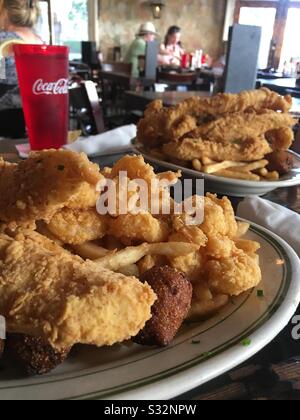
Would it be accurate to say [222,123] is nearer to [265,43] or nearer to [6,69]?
[6,69]

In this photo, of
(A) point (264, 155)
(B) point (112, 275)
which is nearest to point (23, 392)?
(B) point (112, 275)

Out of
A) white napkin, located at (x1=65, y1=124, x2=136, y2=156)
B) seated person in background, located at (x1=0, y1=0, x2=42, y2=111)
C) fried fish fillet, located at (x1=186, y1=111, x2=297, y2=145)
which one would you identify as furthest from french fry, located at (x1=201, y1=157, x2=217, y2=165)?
seated person in background, located at (x1=0, y1=0, x2=42, y2=111)

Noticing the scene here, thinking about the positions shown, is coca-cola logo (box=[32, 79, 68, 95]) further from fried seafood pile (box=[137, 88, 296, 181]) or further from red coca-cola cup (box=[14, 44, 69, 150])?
fried seafood pile (box=[137, 88, 296, 181])

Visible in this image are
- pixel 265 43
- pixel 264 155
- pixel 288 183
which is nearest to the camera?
pixel 288 183

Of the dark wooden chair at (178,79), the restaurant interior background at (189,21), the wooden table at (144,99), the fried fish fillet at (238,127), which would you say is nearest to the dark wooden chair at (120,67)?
the dark wooden chair at (178,79)

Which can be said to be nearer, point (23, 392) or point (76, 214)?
point (23, 392)
